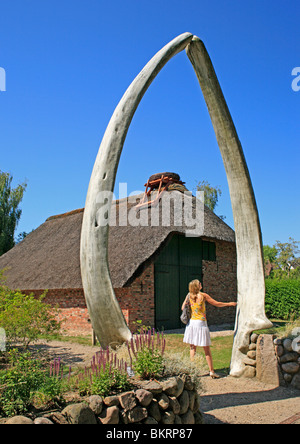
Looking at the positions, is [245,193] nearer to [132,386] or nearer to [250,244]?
[250,244]

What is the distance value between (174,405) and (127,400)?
608mm

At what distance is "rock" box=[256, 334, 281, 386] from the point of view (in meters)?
5.90

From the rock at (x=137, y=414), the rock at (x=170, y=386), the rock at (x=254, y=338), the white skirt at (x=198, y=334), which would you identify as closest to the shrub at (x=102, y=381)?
the rock at (x=137, y=414)

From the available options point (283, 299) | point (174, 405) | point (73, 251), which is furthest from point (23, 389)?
point (283, 299)

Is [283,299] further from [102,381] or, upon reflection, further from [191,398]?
[102,381]

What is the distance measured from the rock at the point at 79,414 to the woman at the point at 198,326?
333 cm

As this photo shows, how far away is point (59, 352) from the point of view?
9.34 meters

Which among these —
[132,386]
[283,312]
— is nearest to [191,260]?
[283,312]

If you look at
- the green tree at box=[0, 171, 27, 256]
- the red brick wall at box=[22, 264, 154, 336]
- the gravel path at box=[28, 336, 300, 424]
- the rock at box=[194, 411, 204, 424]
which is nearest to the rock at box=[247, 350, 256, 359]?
the gravel path at box=[28, 336, 300, 424]

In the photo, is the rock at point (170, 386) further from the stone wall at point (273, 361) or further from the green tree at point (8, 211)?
the green tree at point (8, 211)

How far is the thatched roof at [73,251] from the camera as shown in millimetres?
11945

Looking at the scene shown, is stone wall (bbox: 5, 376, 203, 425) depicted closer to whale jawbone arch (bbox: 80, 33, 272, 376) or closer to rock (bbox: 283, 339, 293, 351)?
whale jawbone arch (bbox: 80, 33, 272, 376)
